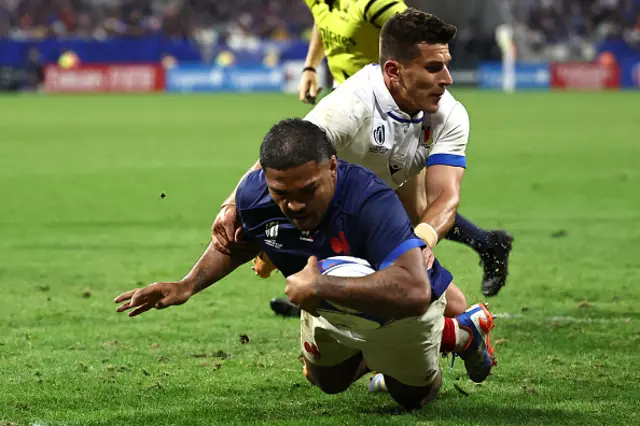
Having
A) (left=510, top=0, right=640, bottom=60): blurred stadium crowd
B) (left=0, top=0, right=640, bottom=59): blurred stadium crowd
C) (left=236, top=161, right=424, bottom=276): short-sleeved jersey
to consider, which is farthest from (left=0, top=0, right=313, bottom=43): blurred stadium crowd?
(left=236, top=161, right=424, bottom=276): short-sleeved jersey

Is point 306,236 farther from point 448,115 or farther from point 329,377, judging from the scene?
point 448,115

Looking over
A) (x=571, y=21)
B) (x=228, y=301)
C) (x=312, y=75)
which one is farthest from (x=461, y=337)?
(x=571, y=21)

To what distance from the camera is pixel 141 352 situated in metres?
6.47

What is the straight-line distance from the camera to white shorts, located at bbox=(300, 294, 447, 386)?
15.5ft

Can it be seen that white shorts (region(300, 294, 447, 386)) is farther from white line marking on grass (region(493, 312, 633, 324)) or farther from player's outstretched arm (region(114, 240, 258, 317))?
white line marking on grass (region(493, 312, 633, 324))

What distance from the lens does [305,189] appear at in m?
4.32

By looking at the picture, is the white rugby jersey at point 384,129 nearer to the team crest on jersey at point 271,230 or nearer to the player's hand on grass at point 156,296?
the team crest on jersey at point 271,230

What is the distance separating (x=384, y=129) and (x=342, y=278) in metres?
1.59

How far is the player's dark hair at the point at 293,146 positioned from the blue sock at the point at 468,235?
3.25m

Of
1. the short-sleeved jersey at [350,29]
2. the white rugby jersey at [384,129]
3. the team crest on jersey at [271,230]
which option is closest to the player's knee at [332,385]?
the team crest on jersey at [271,230]

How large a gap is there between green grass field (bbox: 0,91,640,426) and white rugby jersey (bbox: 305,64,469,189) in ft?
3.62

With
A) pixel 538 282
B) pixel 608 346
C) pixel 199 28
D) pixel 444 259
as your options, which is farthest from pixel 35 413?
pixel 199 28

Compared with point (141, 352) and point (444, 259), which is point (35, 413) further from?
point (444, 259)

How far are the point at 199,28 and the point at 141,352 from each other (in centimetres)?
4166
